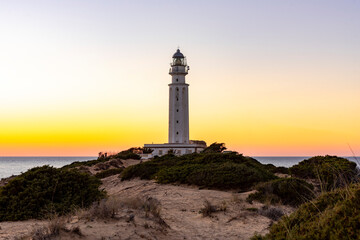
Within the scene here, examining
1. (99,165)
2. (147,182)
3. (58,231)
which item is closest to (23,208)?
(58,231)

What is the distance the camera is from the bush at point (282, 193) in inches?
537

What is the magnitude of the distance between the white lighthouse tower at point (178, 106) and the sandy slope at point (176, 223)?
36933 mm

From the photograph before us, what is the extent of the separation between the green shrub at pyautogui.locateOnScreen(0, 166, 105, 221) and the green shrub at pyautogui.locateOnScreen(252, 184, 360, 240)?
6635mm

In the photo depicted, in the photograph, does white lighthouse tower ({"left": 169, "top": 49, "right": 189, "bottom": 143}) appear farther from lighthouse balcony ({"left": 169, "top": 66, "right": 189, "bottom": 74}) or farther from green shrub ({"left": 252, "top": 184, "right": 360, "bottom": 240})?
green shrub ({"left": 252, "top": 184, "right": 360, "bottom": 240})

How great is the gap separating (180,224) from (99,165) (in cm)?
2319

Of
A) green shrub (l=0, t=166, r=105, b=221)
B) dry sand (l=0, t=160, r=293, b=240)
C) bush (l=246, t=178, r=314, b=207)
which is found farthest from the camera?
bush (l=246, t=178, r=314, b=207)

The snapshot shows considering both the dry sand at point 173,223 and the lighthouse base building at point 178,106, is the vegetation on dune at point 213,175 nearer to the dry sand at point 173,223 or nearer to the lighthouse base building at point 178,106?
the dry sand at point 173,223

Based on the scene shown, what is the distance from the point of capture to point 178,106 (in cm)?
5256

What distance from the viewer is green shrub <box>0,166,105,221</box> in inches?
426

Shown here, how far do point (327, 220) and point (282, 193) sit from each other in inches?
383

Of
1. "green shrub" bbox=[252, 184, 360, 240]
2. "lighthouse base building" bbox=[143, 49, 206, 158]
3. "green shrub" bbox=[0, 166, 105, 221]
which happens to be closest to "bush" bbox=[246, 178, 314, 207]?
"green shrub" bbox=[0, 166, 105, 221]

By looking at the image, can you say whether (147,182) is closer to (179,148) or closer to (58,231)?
(58,231)

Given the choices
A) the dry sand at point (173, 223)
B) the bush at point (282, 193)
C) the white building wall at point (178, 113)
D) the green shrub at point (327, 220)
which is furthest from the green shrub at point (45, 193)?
the white building wall at point (178, 113)

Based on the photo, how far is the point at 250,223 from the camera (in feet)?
34.7
